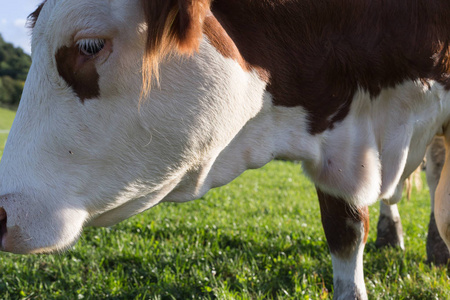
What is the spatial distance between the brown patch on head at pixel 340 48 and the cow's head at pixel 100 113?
268mm

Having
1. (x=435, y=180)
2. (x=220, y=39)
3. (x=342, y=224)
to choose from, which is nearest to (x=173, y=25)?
(x=220, y=39)

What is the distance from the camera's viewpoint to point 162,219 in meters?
5.00

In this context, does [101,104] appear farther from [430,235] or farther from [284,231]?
[284,231]

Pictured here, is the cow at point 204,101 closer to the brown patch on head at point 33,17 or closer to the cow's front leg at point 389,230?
the brown patch on head at point 33,17

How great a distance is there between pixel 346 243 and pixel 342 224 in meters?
0.12

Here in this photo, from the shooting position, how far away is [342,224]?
2.86 m

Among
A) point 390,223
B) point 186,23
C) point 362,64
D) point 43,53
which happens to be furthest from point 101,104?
point 390,223

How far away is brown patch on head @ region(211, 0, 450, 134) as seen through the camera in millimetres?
1972

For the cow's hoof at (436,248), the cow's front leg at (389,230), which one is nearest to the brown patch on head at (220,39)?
the cow's hoof at (436,248)

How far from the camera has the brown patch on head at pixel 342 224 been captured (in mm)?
Result: 2826

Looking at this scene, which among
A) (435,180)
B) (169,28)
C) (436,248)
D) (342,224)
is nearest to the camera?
(169,28)

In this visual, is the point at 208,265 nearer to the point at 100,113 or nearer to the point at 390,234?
the point at 390,234

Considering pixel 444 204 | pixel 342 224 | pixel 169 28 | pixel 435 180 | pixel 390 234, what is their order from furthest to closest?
pixel 390 234 → pixel 435 180 → pixel 342 224 → pixel 444 204 → pixel 169 28

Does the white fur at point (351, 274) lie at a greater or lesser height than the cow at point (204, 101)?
lesser
